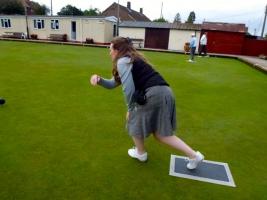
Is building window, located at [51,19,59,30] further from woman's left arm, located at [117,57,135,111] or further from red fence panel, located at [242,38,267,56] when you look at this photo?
woman's left arm, located at [117,57,135,111]

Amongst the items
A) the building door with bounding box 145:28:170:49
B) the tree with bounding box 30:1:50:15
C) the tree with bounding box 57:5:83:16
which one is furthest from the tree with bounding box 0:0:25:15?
the building door with bounding box 145:28:170:49

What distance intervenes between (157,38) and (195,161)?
2494 centimetres

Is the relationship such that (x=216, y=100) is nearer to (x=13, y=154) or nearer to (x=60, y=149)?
(x=60, y=149)

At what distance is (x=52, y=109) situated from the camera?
4848 millimetres

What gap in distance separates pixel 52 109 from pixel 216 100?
12.3 feet

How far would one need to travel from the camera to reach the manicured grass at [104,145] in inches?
102

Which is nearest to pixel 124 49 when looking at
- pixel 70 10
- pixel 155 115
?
pixel 155 115

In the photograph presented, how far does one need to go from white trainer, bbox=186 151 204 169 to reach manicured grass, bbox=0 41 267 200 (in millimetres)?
221

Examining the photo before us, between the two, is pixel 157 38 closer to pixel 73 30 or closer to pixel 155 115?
pixel 73 30

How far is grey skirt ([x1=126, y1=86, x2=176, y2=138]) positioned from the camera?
259cm

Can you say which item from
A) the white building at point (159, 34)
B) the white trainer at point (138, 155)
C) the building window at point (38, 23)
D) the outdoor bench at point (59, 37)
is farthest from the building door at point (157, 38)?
the white trainer at point (138, 155)

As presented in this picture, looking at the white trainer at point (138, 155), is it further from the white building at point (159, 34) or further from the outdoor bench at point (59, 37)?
the outdoor bench at point (59, 37)

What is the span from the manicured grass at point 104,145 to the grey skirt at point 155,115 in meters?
0.53

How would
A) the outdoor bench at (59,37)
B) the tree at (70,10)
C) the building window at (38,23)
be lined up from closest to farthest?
the outdoor bench at (59,37), the building window at (38,23), the tree at (70,10)
